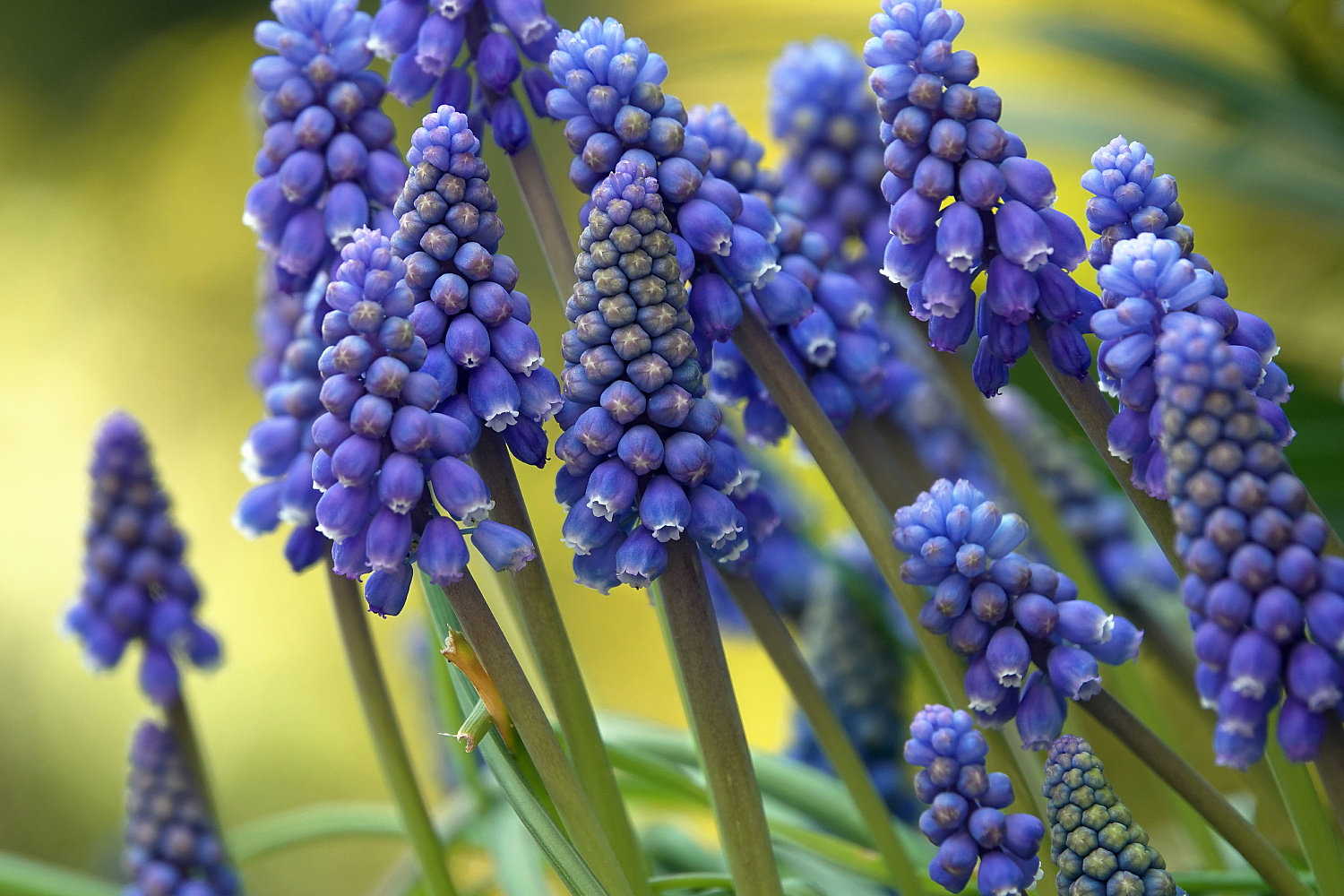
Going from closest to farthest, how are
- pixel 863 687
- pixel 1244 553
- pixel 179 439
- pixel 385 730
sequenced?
pixel 1244 553 < pixel 385 730 < pixel 863 687 < pixel 179 439

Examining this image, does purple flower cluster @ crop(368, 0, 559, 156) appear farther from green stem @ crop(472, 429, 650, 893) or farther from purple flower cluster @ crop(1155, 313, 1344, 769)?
purple flower cluster @ crop(1155, 313, 1344, 769)

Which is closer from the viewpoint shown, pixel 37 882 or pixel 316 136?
pixel 316 136

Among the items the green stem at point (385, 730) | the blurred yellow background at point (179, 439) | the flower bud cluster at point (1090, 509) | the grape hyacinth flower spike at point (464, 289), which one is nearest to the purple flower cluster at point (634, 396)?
the grape hyacinth flower spike at point (464, 289)

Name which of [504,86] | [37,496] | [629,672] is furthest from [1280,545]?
[37,496]

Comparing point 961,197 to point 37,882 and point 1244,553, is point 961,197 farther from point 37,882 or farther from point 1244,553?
point 37,882

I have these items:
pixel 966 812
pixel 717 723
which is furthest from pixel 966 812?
pixel 717 723

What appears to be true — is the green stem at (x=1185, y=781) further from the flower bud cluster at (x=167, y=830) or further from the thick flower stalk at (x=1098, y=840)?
the flower bud cluster at (x=167, y=830)

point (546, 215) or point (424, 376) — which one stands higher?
point (546, 215)
